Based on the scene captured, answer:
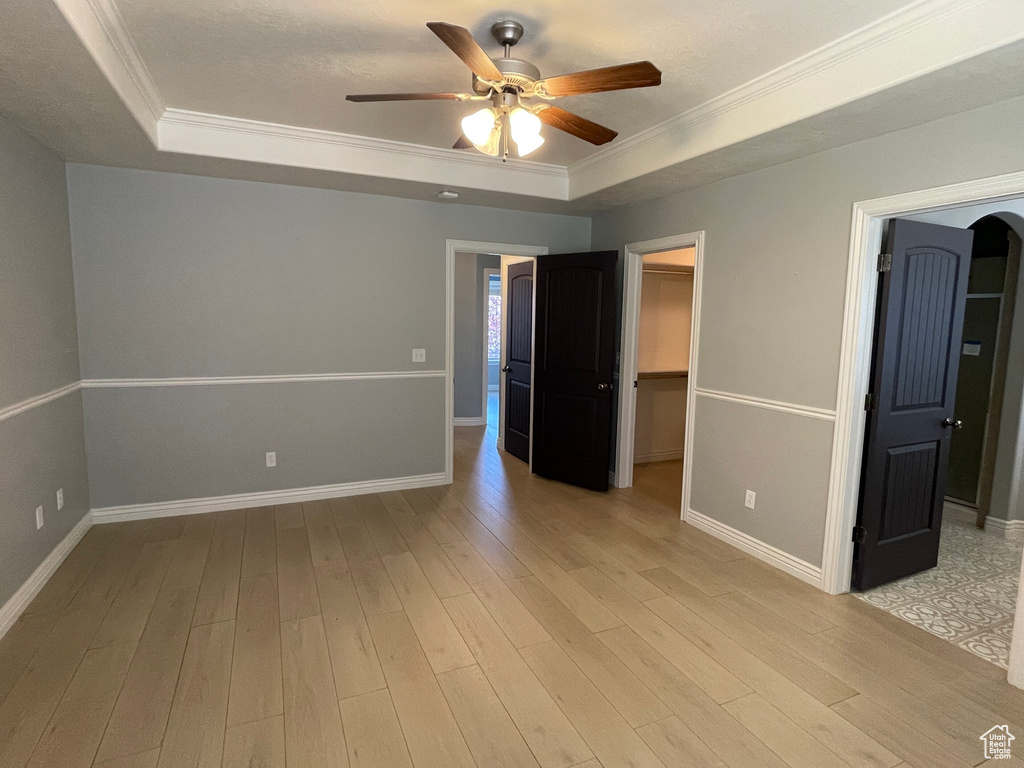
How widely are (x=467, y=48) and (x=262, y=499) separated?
3.53 metres

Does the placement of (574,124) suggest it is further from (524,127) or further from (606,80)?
(606,80)

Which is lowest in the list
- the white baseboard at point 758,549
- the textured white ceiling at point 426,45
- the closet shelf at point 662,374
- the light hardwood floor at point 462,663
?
the light hardwood floor at point 462,663

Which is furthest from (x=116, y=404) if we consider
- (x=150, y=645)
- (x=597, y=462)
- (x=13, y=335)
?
(x=597, y=462)

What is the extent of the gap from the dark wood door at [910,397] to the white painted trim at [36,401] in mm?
4276

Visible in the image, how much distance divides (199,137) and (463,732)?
11.2 ft

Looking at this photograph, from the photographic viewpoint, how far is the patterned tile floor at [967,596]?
8.48 ft

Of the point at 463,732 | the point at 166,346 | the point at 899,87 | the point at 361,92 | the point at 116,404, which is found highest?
the point at 361,92

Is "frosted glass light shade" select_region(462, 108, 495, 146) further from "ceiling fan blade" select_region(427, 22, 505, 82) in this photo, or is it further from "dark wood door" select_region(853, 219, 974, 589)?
"dark wood door" select_region(853, 219, 974, 589)

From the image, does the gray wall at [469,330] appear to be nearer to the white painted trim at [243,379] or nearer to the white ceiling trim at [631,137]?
the white painted trim at [243,379]

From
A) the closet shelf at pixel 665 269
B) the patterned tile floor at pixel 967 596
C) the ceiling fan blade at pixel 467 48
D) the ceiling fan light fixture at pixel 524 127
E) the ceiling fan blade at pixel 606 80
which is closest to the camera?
the ceiling fan blade at pixel 467 48

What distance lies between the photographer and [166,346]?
3.74 metres

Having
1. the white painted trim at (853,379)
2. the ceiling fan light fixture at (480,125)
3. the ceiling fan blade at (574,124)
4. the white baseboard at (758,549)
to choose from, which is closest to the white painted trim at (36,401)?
the ceiling fan light fixture at (480,125)

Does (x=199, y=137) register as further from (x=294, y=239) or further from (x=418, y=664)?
(x=418, y=664)

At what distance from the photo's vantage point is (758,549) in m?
3.40
